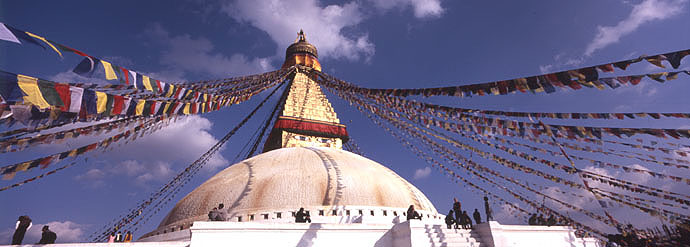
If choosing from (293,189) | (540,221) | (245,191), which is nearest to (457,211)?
(540,221)

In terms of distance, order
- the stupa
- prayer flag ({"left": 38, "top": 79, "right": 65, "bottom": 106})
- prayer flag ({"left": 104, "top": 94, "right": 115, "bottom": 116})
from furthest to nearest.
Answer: the stupa, prayer flag ({"left": 104, "top": 94, "right": 115, "bottom": 116}), prayer flag ({"left": 38, "top": 79, "right": 65, "bottom": 106})

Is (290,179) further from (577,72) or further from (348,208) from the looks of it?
(577,72)

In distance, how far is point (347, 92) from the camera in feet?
44.7

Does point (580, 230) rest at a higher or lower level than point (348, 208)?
lower

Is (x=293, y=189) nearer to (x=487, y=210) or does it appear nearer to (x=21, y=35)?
(x=487, y=210)

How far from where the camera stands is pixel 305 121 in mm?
17547

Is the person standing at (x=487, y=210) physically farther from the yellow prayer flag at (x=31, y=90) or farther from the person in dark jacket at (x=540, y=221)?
the yellow prayer flag at (x=31, y=90)

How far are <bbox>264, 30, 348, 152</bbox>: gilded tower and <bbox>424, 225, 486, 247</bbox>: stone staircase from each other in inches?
383

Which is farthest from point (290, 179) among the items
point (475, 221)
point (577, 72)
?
point (577, 72)

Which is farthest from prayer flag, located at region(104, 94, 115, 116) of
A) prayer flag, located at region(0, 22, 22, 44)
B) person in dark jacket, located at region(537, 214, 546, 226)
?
person in dark jacket, located at region(537, 214, 546, 226)

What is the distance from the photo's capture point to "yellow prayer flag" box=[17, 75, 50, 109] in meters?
4.66

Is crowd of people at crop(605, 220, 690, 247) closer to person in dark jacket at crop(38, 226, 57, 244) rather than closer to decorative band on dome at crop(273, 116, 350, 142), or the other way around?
decorative band on dome at crop(273, 116, 350, 142)

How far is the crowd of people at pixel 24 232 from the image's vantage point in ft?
24.0

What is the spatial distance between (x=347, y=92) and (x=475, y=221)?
6.61 m
